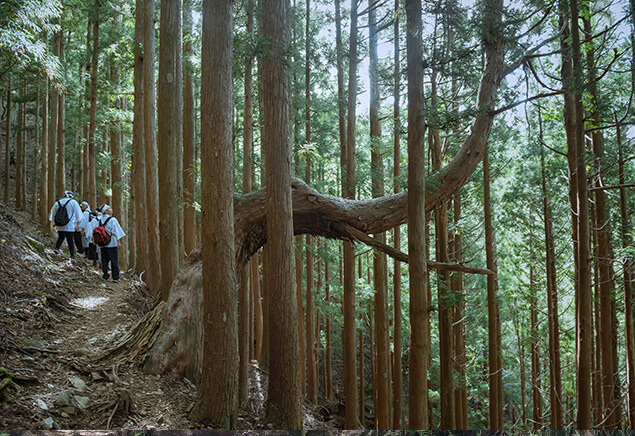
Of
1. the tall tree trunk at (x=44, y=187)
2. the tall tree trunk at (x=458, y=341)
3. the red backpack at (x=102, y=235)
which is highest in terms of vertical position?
the tall tree trunk at (x=44, y=187)

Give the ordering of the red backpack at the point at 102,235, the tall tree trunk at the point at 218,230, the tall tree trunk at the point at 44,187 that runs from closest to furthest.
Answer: the tall tree trunk at the point at 218,230, the red backpack at the point at 102,235, the tall tree trunk at the point at 44,187

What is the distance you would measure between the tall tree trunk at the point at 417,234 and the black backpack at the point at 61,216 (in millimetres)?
9768

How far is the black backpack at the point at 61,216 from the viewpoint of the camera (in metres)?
11.7

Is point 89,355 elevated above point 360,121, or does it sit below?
below

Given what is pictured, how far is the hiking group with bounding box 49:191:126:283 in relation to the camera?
10953mm

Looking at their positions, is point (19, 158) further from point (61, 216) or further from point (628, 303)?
point (628, 303)

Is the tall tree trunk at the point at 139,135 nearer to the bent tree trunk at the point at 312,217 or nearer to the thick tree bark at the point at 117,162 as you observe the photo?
the thick tree bark at the point at 117,162

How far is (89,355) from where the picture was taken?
6406 mm

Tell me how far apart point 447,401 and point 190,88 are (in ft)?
32.2

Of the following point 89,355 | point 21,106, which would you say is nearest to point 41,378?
point 89,355

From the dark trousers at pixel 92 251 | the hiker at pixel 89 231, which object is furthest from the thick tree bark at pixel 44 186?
the dark trousers at pixel 92 251

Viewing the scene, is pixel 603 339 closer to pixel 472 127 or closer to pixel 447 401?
pixel 447 401

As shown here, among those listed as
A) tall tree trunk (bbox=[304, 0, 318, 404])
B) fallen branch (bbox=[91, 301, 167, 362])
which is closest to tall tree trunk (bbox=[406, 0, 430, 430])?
fallen branch (bbox=[91, 301, 167, 362])

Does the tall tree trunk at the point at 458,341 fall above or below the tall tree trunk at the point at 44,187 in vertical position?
below
